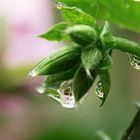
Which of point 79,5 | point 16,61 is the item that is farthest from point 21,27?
point 79,5

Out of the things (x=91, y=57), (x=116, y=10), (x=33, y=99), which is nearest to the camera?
(x=91, y=57)

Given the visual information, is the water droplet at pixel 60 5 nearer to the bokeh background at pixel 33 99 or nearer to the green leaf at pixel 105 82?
the green leaf at pixel 105 82

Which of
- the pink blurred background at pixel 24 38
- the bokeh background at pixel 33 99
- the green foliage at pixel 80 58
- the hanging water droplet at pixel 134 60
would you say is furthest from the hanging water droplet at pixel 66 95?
the pink blurred background at pixel 24 38

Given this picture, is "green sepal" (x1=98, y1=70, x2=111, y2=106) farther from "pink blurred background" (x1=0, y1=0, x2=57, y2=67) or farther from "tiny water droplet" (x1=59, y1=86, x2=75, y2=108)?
"pink blurred background" (x1=0, y1=0, x2=57, y2=67)

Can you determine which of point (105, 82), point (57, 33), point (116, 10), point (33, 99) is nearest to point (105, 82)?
point (105, 82)

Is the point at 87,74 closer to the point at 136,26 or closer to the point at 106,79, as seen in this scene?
the point at 106,79

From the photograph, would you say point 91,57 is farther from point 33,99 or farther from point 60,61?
point 33,99

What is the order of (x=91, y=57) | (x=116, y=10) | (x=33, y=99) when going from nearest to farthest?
(x=91, y=57) → (x=116, y=10) → (x=33, y=99)
